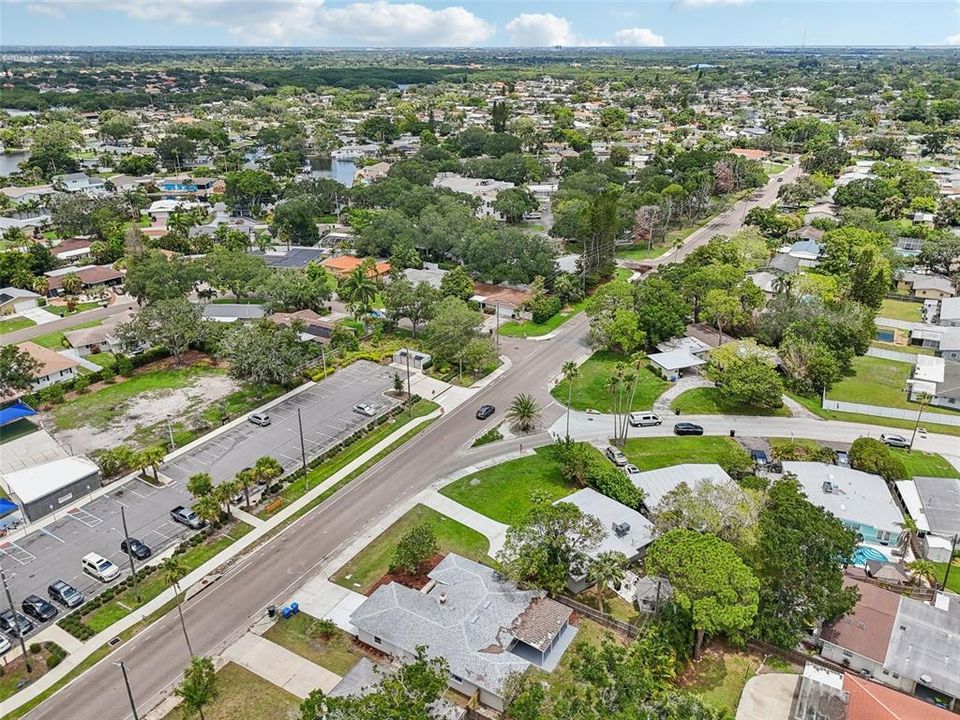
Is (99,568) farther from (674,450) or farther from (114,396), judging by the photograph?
(674,450)

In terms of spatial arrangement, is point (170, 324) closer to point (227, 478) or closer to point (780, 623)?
point (227, 478)

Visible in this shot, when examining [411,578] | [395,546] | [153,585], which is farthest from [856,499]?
[153,585]

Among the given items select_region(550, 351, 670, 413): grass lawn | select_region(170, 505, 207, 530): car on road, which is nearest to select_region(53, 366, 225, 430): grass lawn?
select_region(170, 505, 207, 530): car on road

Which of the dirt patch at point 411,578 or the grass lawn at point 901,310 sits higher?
the grass lawn at point 901,310

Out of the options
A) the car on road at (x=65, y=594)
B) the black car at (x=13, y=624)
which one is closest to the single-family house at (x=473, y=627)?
the car on road at (x=65, y=594)

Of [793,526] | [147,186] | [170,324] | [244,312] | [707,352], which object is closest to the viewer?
[793,526]

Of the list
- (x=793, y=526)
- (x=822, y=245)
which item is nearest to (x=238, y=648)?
(x=793, y=526)

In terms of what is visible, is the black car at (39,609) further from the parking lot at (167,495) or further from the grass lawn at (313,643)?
the grass lawn at (313,643)
